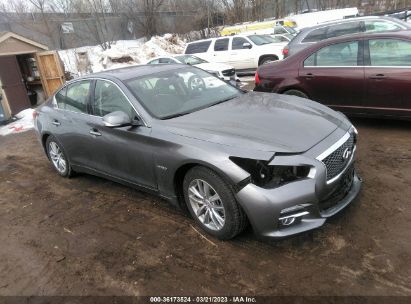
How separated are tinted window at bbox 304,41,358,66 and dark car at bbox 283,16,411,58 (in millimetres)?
3443

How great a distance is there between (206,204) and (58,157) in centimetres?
325

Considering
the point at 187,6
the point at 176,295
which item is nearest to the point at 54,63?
the point at 176,295

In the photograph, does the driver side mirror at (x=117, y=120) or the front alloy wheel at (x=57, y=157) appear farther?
the front alloy wheel at (x=57, y=157)

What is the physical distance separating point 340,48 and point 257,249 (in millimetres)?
4120

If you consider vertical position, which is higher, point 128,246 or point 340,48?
point 340,48

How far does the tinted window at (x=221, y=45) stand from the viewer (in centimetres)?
1549

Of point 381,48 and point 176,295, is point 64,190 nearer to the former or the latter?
point 176,295

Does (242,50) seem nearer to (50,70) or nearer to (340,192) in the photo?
(50,70)

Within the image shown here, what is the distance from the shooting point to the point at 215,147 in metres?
3.39

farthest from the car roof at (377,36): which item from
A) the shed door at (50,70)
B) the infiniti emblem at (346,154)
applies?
the shed door at (50,70)

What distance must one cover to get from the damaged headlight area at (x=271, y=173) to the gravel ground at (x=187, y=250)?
0.56 metres

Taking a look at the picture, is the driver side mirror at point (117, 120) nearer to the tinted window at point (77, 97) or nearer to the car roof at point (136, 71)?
the car roof at point (136, 71)

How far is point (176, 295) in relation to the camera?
10.0 feet

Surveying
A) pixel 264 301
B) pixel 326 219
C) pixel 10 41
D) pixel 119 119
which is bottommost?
pixel 264 301
